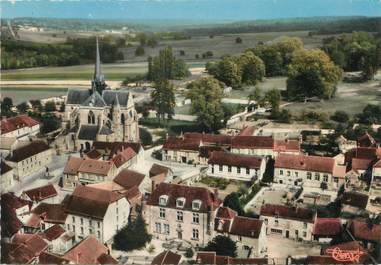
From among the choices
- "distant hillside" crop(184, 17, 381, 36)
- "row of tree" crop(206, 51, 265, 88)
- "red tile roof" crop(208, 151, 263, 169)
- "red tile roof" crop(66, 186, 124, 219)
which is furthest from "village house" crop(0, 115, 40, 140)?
"row of tree" crop(206, 51, 265, 88)

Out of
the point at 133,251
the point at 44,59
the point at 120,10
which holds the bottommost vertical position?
the point at 133,251

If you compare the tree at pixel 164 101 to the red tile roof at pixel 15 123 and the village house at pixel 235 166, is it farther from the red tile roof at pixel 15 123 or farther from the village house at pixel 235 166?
the village house at pixel 235 166

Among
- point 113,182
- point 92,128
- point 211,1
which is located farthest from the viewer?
point 92,128

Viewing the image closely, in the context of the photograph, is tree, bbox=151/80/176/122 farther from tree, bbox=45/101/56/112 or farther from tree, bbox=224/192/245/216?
tree, bbox=224/192/245/216

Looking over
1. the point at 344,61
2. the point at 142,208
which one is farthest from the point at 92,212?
the point at 344,61

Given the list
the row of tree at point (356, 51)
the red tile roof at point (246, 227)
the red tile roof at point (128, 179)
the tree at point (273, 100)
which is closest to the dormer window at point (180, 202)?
the red tile roof at point (246, 227)

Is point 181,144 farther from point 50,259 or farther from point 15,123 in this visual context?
point 50,259

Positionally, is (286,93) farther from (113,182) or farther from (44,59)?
(113,182)
